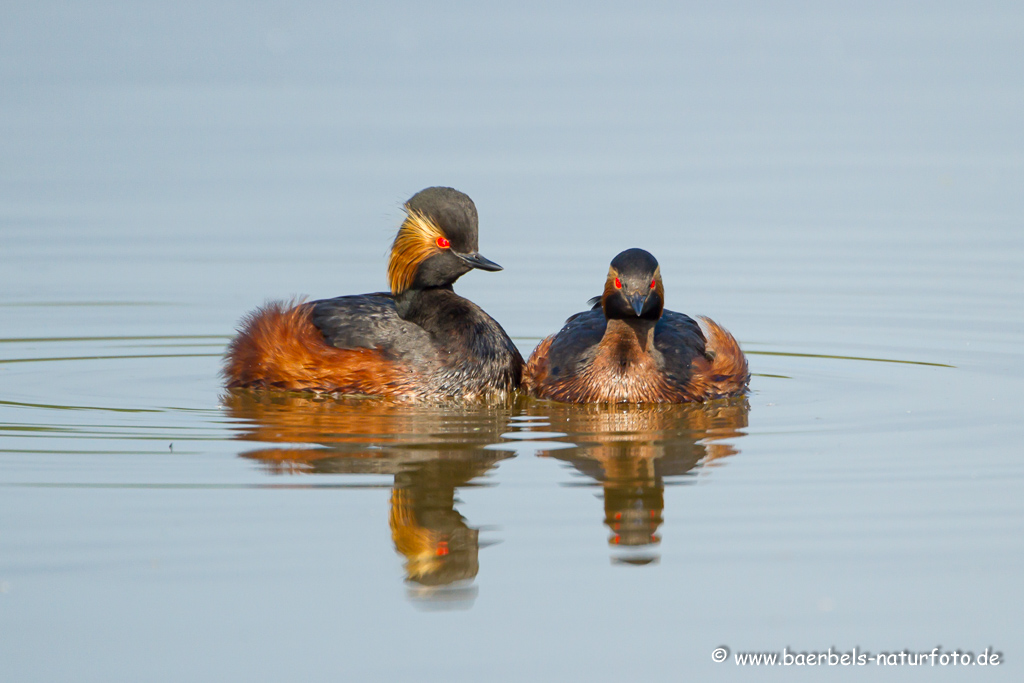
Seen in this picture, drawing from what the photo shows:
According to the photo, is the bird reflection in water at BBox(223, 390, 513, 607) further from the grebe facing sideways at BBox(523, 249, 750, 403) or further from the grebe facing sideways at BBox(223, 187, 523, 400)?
the grebe facing sideways at BBox(523, 249, 750, 403)

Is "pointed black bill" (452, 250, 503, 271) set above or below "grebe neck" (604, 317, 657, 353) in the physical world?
above

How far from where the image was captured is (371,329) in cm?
1186

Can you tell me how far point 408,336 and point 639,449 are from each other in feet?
8.09

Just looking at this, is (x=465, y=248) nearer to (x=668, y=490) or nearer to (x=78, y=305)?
(x=668, y=490)

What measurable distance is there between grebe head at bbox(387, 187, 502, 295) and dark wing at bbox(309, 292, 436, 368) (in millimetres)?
313

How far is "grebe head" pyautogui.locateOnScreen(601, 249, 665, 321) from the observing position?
439 inches

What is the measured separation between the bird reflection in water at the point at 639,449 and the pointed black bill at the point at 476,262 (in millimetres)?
1074

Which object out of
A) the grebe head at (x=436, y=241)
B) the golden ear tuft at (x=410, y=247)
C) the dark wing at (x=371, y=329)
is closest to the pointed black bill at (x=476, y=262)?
the grebe head at (x=436, y=241)

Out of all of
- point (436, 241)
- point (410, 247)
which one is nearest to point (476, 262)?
point (436, 241)

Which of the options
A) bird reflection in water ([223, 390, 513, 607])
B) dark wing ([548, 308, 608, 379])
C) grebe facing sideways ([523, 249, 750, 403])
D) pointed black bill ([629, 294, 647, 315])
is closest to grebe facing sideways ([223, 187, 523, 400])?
bird reflection in water ([223, 390, 513, 607])

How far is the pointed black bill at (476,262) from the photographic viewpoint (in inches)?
460

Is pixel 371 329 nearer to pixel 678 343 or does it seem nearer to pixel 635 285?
pixel 635 285

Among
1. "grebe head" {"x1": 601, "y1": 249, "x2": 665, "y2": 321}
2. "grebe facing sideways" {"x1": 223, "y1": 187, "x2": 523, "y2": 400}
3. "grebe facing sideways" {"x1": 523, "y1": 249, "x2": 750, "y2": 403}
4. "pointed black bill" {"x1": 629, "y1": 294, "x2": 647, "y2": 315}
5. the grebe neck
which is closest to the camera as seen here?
"pointed black bill" {"x1": 629, "y1": 294, "x2": 647, "y2": 315}

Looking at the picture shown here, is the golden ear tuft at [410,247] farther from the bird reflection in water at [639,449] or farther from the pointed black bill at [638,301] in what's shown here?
the pointed black bill at [638,301]
